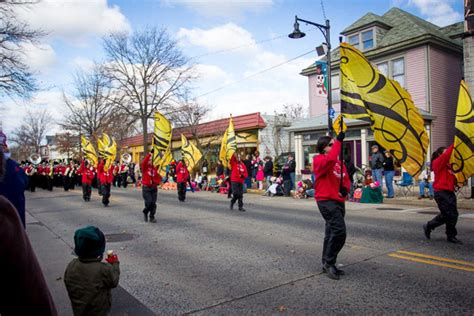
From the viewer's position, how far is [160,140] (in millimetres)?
11992

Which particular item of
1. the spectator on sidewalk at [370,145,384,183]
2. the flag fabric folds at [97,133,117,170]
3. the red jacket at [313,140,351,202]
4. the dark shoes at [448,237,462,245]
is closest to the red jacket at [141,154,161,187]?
the red jacket at [313,140,351,202]

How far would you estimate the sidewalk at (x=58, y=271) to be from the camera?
14.2 ft

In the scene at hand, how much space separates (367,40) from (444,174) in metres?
18.1

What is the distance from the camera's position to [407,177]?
50.3 ft

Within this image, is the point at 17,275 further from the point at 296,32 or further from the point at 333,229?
the point at 296,32

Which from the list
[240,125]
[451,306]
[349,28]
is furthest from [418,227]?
[240,125]

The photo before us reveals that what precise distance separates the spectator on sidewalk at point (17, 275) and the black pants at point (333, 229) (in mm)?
4166

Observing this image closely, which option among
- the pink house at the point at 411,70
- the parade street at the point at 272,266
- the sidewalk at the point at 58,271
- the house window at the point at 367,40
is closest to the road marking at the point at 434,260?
the parade street at the point at 272,266

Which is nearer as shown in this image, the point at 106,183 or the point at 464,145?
the point at 464,145

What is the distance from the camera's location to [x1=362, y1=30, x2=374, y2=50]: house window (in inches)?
904

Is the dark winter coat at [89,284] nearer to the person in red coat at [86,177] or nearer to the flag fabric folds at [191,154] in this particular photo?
the person in red coat at [86,177]

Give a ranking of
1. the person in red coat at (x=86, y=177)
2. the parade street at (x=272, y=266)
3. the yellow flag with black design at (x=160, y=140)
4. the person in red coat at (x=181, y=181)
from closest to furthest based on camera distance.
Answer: the parade street at (x=272, y=266), the yellow flag with black design at (x=160, y=140), the person in red coat at (x=181, y=181), the person in red coat at (x=86, y=177)

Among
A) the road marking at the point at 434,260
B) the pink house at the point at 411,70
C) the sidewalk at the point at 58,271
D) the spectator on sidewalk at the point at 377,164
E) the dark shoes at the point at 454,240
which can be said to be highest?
the pink house at the point at 411,70

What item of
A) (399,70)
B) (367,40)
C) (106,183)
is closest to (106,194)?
(106,183)
